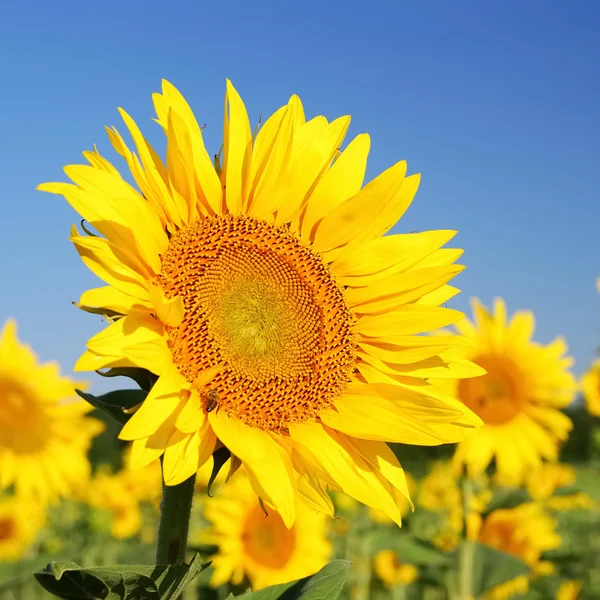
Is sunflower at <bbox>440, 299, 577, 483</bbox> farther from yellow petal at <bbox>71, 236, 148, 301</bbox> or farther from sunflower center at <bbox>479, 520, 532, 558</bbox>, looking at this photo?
yellow petal at <bbox>71, 236, 148, 301</bbox>

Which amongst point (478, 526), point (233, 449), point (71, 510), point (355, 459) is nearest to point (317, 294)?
point (355, 459)

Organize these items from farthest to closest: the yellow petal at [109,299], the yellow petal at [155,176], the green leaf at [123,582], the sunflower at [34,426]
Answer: the sunflower at [34,426] < the yellow petal at [155,176] < the yellow petal at [109,299] < the green leaf at [123,582]

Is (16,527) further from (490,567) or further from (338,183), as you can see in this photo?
(338,183)

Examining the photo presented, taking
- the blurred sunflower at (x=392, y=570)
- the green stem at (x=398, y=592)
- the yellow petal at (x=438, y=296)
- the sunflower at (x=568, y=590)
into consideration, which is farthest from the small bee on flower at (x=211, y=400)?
the sunflower at (x=568, y=590)

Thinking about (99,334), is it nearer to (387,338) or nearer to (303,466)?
(303,466)

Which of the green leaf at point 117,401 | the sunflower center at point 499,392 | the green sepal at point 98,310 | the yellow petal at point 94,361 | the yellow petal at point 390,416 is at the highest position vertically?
the sunflower center at point 499,392

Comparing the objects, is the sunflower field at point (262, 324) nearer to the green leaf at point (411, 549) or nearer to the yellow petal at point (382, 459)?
the yellow petal at point (382, 459)
